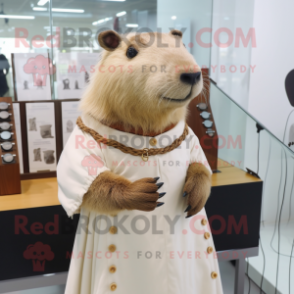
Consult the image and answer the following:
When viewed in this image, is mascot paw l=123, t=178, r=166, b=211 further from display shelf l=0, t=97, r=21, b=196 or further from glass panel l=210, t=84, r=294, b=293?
glass panel l=210, t=84, r=294, b=293

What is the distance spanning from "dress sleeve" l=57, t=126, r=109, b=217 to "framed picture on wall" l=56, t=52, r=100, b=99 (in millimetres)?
780

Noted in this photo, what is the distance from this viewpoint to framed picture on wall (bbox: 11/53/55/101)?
64.4 inches

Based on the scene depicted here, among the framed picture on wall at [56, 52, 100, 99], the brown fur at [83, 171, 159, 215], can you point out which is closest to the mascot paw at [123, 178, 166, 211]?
the brown fur at [83, 171, 159, 215]

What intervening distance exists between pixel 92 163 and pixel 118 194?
0.42 feet

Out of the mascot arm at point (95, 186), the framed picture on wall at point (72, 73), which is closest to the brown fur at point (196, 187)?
the mascot arm at point (95, 186)

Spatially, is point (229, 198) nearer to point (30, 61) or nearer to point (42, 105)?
point (42, 105)

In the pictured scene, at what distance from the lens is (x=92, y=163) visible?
951mm

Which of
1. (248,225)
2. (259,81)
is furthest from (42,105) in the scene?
(259,81)

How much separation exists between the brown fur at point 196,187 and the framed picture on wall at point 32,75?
0.98 metres

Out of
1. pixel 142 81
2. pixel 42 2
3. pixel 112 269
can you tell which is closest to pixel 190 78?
pixel 142 81

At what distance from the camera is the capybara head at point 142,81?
2.87 ft

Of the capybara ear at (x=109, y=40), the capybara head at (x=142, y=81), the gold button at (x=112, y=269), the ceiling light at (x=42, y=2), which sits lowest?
the gold button at (x=112, y=269)

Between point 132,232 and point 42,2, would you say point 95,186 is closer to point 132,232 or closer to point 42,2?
point 132,232

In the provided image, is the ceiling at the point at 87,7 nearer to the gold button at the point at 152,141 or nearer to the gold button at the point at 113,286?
the gold button at the point at 152,141
